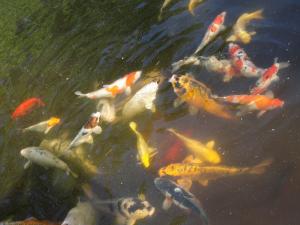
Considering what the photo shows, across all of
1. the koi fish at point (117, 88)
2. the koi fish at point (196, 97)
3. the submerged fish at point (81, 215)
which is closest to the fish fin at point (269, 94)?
the koi fish at point (196, 97)

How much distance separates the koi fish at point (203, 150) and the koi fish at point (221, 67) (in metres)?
1.40

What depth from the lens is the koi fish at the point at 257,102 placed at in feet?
20.3

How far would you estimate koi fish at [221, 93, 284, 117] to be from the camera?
619 cm

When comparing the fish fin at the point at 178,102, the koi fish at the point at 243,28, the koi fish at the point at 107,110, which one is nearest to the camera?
the fish fin at the point at 178,102

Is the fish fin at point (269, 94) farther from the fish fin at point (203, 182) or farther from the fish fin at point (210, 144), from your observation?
the fish fin at point (203, 182)

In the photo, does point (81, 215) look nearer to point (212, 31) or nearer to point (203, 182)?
point (203, 182)

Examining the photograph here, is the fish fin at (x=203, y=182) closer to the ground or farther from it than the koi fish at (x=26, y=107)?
closer to the ground

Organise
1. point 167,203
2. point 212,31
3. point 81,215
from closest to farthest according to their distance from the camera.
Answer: point 167,203
point 81,215
point 212,31

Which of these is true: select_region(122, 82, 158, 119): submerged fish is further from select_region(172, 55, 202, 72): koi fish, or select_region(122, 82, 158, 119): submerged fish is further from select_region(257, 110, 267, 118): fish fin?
select_region(257, 110, 267, 118): fish fin

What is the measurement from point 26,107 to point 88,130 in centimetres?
219

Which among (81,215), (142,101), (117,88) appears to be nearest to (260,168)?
(142,101)

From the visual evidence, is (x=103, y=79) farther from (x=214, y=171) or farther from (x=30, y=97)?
(x=214, y=171)

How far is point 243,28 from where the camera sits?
8.09 m

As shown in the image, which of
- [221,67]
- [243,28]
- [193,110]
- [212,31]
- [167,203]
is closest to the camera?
[167,203]
